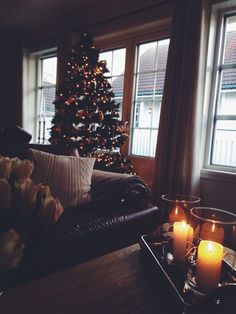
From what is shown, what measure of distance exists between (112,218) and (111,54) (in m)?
3.04

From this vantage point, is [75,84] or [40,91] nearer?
[75,84]

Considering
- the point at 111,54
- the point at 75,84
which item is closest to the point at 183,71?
the point at 75,84

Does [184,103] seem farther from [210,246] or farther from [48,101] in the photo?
[48,101]

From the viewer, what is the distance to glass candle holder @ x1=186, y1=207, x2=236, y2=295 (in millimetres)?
767

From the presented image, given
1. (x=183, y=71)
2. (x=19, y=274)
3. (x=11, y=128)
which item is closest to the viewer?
(x=19, y=274)

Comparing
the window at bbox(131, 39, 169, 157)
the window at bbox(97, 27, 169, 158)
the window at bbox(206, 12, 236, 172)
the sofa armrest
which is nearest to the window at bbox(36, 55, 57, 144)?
the window at bbox(97, 27, 169, 158)

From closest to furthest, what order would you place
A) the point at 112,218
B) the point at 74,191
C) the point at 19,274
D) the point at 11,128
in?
the point at 19,274 → the point at 112,218 → the point at 74,191 → the point at 11,128

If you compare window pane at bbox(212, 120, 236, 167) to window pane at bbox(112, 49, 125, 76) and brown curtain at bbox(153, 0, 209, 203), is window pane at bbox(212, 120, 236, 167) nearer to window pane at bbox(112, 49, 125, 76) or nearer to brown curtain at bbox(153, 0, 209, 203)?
brown curtain at bbox(153, 0, 209, 203)

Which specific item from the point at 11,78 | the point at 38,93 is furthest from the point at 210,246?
the point at 11,78

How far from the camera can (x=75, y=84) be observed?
A: 3.32m

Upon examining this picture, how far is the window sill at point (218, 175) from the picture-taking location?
8.65 ft

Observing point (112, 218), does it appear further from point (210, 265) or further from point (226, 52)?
point (226, 52)

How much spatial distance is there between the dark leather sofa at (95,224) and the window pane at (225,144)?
131 centimetres

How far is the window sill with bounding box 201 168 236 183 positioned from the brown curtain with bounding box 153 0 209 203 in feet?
0.33
